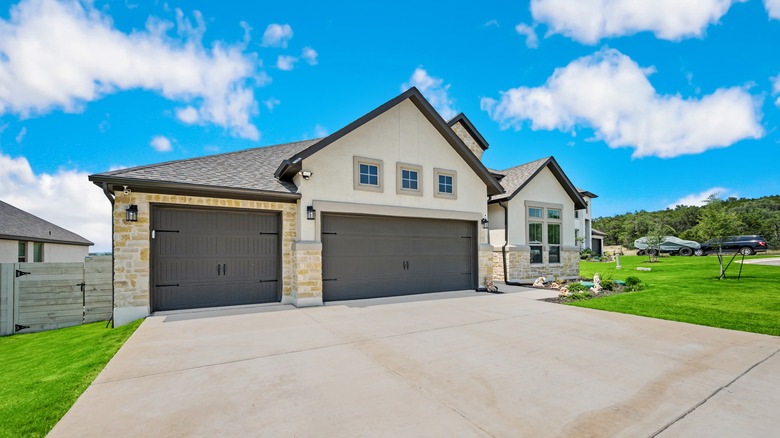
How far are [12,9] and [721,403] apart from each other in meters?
13.8

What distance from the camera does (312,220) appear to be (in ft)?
30.7

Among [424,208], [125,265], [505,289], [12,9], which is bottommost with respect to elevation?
[505,289]

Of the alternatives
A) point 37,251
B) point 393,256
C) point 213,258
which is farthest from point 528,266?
point 37,251

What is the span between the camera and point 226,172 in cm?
933

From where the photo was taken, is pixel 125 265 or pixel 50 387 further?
pixel 125 265

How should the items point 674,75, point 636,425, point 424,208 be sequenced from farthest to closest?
1. point 674,75
2. point 424,208
3. point 636,425

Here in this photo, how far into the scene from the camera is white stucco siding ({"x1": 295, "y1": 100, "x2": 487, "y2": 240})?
9.53m

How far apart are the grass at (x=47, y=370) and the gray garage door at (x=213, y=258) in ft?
4.02

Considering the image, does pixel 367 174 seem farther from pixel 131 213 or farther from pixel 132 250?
pixel 132 250

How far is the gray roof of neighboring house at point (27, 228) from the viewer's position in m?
15.1

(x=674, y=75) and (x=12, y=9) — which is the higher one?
(x=674, y=75)

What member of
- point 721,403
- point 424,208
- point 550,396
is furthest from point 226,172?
point 721,403

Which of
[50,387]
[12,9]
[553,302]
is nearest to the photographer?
[50,387]

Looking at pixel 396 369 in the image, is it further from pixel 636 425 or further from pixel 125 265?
pixel 125 265
